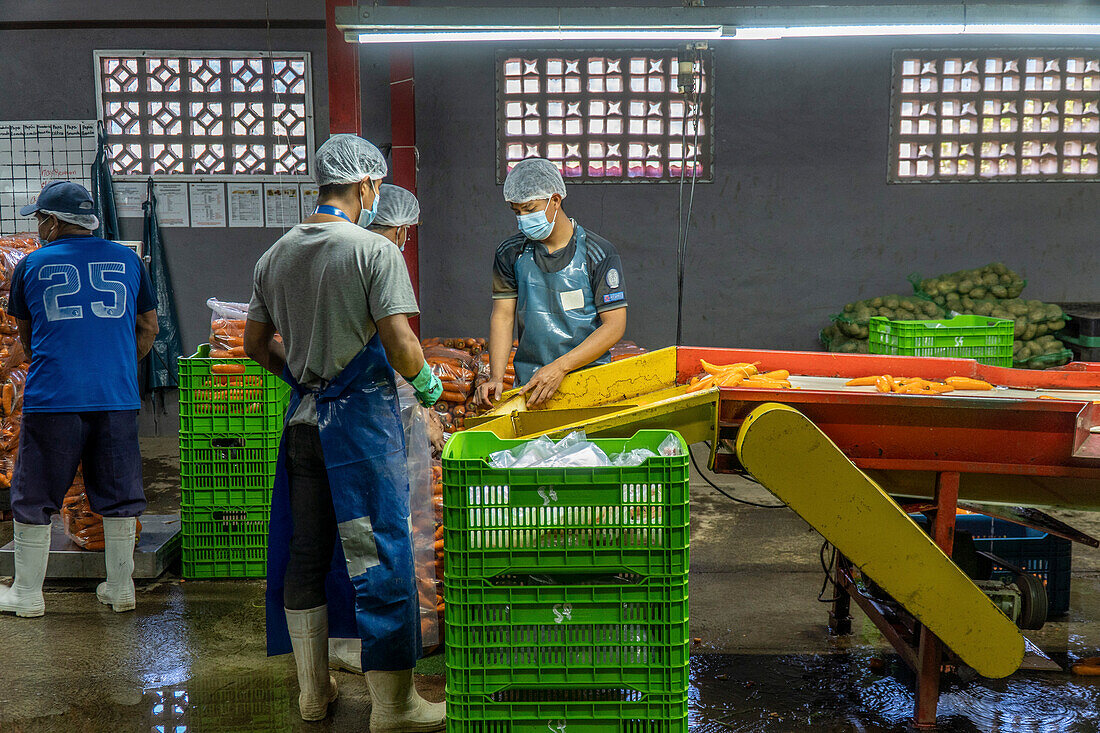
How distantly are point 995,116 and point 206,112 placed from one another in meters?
6.54

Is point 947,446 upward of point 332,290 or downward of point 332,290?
downward

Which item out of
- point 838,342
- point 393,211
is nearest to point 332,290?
point 393,211

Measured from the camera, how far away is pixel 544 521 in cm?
239

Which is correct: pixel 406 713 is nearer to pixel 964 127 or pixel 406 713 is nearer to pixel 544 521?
pixel 544 521

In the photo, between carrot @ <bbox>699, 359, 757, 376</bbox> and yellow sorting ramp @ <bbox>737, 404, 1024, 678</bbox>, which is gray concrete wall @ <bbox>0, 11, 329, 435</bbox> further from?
yellow sorting ramp @ <bbox>737, 404, 1024, 678</bbox>

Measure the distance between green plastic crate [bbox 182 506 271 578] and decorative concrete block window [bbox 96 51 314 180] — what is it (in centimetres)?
376

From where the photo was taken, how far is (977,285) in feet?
24.1

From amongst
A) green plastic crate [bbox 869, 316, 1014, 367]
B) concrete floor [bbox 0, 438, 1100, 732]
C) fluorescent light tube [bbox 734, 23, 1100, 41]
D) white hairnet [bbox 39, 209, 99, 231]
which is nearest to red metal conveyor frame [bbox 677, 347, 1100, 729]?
concrete floor [bbox 0, 438, 1100, 732]

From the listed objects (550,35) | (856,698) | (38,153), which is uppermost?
(550,35)

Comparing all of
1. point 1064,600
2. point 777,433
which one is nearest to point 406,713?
point 777,433

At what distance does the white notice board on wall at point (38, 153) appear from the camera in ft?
24.2

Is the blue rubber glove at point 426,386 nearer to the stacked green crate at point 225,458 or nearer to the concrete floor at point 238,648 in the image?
the concrete floor at point 238,648

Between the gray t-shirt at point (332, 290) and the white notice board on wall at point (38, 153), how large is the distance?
559 cm

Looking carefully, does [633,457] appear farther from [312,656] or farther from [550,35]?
[550,35]
